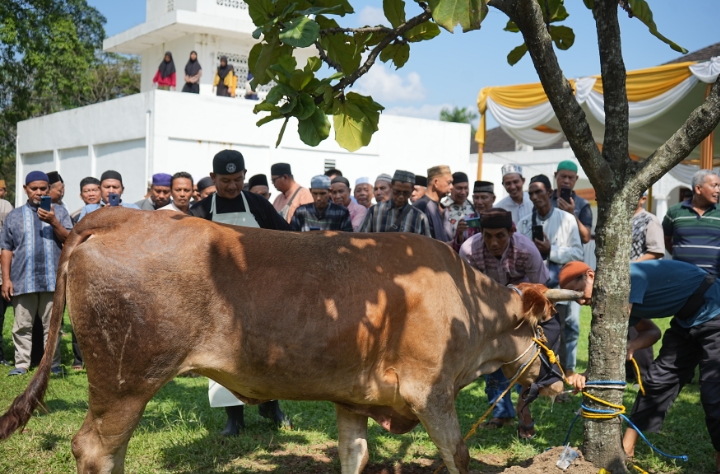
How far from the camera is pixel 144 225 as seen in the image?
4113 mm

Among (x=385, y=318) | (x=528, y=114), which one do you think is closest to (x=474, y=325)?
(x=385, y=318)

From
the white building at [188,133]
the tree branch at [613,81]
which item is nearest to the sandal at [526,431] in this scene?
the tree branch at [613,81]

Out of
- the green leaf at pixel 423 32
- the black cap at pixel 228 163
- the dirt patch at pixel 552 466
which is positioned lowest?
the dirt patch at pixel 552 466

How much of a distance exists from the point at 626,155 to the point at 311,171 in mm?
16324

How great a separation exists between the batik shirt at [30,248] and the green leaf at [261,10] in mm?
5836

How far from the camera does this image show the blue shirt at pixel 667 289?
16.8 feet

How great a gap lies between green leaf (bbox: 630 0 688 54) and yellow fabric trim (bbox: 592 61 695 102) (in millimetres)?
7679

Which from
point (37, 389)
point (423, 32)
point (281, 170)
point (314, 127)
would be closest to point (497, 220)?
point (423, 32)

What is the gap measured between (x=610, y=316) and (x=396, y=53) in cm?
226

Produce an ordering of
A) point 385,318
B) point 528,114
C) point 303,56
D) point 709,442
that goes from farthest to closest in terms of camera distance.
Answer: point 303,56 < point 528,114 < point 709,442 < point 385,318

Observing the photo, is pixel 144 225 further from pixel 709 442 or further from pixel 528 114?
pixel 528 114

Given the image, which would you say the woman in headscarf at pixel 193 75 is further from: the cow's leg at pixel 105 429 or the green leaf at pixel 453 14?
the green leaf at pixel 453 14

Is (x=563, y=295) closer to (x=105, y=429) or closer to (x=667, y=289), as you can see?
(x=667, y=289)

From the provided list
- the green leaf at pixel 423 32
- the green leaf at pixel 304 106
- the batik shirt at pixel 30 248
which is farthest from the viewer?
the batik shirt at pixel 30 248
